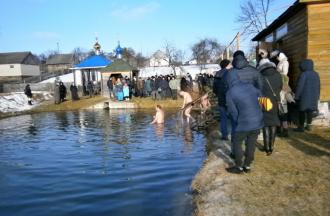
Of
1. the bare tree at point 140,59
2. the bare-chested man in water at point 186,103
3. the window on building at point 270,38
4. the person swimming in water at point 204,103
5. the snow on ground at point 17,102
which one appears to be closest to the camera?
the window on building at point 270,38

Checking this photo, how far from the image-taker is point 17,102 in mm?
36656

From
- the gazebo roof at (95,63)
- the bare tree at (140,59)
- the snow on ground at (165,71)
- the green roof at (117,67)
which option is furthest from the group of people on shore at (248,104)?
the bare tree at (140,59)

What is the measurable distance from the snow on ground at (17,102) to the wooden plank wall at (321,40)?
24695 millimetres

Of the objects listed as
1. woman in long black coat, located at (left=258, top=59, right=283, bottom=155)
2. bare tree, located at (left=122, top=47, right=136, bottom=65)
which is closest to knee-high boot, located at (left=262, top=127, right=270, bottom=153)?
woman in long black coat, located at (left=258, top=59, right=283, bottom=155)

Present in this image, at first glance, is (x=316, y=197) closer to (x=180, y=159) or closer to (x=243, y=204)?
(x=243, y=204)

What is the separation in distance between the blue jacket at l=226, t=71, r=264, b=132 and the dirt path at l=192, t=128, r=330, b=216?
86 cm

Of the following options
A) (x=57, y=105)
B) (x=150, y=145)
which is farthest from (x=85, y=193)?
(x=57, y=105)

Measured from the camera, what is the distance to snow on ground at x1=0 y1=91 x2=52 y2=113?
3306cm

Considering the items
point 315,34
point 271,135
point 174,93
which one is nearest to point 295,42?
point 315,34

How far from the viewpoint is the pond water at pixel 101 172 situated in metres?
7.32

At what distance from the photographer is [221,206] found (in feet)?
20.0

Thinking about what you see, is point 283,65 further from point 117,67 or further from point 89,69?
point 89,69

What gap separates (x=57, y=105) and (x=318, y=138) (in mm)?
26263

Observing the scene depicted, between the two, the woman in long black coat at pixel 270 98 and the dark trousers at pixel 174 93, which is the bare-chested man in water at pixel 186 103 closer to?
the woman in long black coat at pixel 270 98
